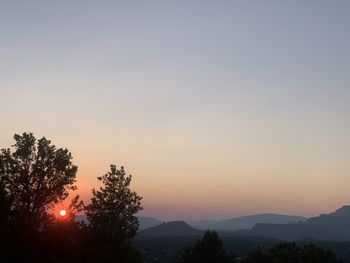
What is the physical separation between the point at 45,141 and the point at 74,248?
30.6 ft

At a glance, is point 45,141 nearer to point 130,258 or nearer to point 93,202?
point 93,202

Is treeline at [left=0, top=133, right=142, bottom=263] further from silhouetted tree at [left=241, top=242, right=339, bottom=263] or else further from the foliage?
silhouetted tree at [left=241, top=242, right=339, bottom=263]

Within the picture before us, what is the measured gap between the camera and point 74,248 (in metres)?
38.7

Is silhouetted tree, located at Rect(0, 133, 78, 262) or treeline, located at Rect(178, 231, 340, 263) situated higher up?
silhouetted tree, located at Rect(0, 133, 78, 262)


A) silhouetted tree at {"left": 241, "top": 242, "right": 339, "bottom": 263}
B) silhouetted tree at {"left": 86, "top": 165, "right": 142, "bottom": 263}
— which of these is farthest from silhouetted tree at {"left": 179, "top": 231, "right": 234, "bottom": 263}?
silhouetted tree at {"left": 86, "top": 165, "right": 142, "bottom": 263}

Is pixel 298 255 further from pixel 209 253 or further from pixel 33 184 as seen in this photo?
pixel 33 184

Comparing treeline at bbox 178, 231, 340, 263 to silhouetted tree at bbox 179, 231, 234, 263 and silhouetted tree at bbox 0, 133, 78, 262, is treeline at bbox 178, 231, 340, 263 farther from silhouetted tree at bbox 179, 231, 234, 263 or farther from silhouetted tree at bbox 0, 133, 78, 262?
silhouetted tree at bbox 0, 133, 78, 262

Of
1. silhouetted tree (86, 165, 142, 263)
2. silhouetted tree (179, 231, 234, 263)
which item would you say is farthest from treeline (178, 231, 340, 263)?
silhouetted tree (86, 165, 142, 263)

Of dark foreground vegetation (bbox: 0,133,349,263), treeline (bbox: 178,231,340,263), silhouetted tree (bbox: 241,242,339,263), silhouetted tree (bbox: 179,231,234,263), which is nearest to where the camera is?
dark foreground vegetation (bbox: 0,133,349,263)

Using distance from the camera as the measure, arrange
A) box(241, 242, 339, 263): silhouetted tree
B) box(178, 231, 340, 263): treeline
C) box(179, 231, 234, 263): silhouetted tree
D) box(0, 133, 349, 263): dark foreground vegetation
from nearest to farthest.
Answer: box(0, 133, 349, 263): dark foreground vegetation, box(241, 242, 339, 263): silhouetted tree, box(178, 231, 340, 263): treeline, box(179, 231, 234, 263): silhouetted tree

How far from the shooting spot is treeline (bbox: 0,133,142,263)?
123 ft

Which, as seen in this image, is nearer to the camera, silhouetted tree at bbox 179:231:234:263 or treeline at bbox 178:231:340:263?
treeline at bbox 178:231:340:263

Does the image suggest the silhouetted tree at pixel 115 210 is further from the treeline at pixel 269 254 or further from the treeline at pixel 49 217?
the treeline at pixel 269 254

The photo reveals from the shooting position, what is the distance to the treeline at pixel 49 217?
37.5 meters
